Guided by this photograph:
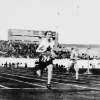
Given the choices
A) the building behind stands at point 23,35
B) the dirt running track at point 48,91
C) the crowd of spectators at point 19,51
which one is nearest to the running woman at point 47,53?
the dirt running track at point 48,91

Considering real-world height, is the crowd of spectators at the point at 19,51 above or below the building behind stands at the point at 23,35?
below

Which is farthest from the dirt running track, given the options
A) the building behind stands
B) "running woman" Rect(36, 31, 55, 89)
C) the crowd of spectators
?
the building behind stands

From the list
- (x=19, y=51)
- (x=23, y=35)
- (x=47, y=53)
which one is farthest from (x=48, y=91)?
(x=23, y=35)

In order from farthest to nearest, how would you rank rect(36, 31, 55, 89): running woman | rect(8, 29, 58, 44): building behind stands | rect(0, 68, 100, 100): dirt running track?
1. rect(8, 29, 58, 44): building behind stands
2. rect(36, 31, 55, 89): running woman
3. rect(0, 68, 100, 100): dirt running track

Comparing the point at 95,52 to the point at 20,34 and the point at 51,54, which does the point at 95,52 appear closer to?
the point at 20,34

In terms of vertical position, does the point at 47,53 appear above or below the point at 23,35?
below

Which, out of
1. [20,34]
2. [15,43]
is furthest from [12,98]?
[20,34]

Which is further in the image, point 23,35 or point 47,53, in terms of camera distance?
point 23,35

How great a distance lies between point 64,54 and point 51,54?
Result: 91004 mm

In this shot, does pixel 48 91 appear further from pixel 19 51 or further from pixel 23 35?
pixel 23 35

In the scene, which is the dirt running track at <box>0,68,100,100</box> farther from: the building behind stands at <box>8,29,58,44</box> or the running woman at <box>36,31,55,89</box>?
the building behind stands at <box>8,29,58,44</box>

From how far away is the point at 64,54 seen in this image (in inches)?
4013

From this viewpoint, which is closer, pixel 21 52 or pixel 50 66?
pixel 50 66

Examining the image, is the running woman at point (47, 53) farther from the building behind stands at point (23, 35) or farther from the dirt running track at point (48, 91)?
the building behind stands at point (23, 35)
